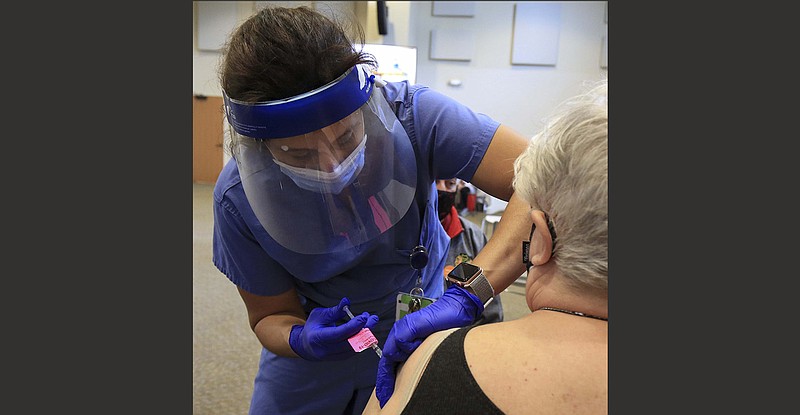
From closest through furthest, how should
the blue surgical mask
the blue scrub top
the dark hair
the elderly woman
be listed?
the elderly woman < the dark hair < the blue surgical mask < the blue scrub top

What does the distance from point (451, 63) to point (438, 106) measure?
564 cm

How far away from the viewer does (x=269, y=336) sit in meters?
1.35

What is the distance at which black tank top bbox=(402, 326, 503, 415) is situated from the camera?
75 centimetres

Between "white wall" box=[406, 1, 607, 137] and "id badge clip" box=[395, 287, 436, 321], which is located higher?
"white wall" box=[406, 1, 607, 137]

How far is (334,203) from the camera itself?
48.1 inches

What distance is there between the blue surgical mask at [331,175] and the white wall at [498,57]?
5565 mm

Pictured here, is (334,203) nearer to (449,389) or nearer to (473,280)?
(473,280)

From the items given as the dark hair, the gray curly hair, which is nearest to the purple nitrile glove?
the gray curly hair

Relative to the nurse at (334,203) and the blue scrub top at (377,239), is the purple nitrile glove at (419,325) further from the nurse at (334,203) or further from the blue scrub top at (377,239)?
the blue scrub top at (377,239)

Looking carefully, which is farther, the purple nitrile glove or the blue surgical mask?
the blue surgical mask

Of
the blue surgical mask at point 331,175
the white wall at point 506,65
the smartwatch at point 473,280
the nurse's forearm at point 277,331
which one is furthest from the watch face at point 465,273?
the white wall at point 506,65

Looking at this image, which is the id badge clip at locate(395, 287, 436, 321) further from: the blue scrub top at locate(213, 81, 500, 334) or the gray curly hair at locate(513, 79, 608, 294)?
the gray curly hair at locate(513, 79, 608, 294)

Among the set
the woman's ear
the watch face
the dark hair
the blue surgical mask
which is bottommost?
the watch face

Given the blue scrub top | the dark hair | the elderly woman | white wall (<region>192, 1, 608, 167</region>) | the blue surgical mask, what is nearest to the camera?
the elderly woman
